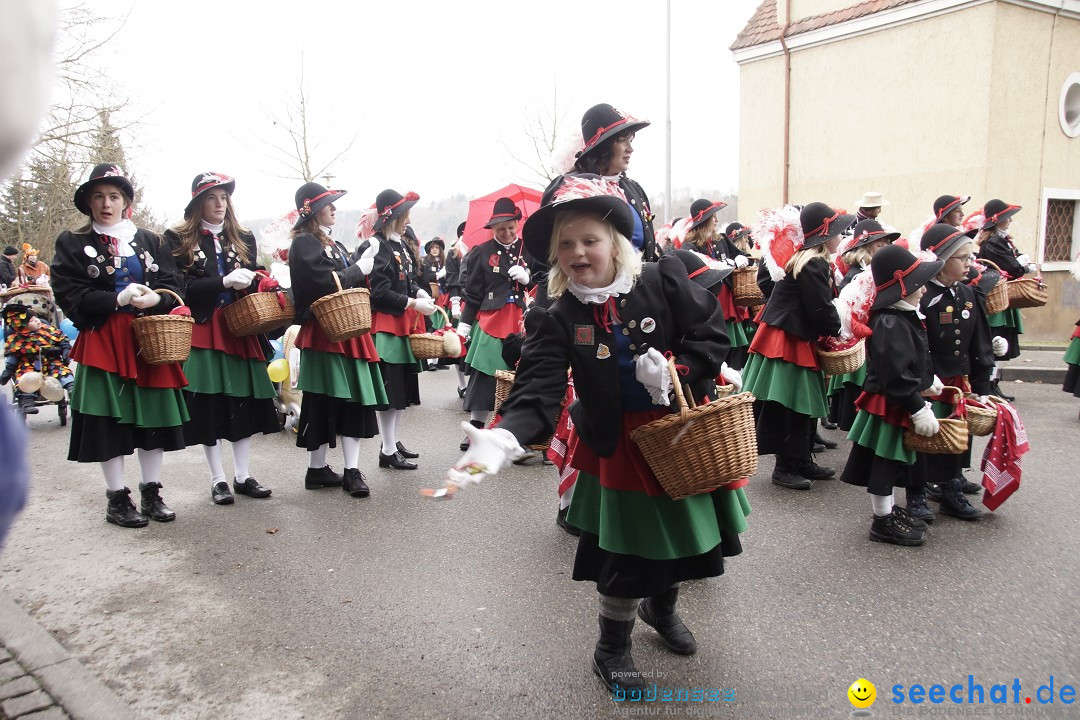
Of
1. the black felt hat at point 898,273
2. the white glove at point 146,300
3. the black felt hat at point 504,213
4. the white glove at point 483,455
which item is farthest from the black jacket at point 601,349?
the black felt hat at point 504,213

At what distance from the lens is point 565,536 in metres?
4.80

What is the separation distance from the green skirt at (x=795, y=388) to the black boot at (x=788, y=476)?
17.0 inches

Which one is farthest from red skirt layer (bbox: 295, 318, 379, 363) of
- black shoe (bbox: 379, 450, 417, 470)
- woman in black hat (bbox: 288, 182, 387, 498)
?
black shoe (bbox: 379, 450, 417, 470)

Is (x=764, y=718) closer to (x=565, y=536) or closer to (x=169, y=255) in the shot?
(x=565, y=536)

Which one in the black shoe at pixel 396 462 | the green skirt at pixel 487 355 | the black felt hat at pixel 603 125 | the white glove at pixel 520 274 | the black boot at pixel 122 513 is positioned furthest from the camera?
the green skirt at pixel 487 355

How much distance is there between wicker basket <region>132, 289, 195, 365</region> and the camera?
15.4 ft

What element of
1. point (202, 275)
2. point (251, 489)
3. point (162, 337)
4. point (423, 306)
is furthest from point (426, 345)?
point (162, 337)

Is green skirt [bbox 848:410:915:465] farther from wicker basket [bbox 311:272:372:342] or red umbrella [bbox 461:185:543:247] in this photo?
red umbrella [bbox 461:185:543:247]

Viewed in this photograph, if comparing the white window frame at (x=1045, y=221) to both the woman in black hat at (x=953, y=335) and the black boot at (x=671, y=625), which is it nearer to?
the woman in black hat at (x=953, y=335)

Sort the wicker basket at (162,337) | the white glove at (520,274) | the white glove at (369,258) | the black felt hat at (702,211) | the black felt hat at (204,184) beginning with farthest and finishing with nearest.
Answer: the black felt hat at (702,211), the white glove at (520,274), the white glove at (369,258), the black felt hat at (204,184), the wicker basket at (162,337)

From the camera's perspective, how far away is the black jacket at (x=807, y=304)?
210 inches

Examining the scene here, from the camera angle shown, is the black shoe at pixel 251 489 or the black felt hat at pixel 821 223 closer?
the black felt hat at pixel 821 223

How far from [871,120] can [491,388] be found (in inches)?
413

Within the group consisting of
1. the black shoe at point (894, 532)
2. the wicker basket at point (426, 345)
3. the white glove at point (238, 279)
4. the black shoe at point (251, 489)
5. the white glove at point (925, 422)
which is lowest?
the black shoe at point (251, 489)
